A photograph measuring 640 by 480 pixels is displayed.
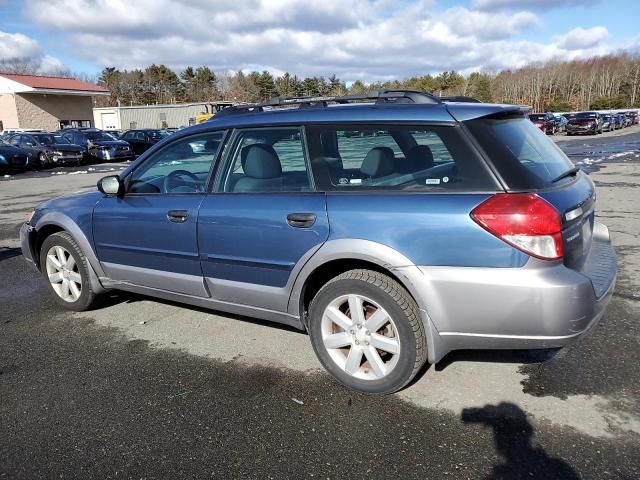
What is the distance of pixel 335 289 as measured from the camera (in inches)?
127

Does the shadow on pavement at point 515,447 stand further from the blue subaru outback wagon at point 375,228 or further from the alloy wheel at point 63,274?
the alloy wheel at point 63,274

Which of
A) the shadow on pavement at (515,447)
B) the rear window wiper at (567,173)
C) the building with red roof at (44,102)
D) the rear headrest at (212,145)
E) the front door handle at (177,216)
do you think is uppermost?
the building with red roof at (44,102)

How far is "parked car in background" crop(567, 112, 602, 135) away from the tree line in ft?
140

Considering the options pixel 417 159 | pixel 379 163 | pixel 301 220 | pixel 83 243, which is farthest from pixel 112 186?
pixel 417 159

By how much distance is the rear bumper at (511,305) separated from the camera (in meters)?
2.73

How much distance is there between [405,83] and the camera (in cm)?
8206

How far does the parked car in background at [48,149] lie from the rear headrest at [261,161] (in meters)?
21.7

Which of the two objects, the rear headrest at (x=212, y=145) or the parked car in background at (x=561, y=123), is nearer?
the rear headrest at (x=212, y=145)

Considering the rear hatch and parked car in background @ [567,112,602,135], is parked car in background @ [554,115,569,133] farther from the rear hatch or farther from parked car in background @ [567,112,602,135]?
the rear hatch

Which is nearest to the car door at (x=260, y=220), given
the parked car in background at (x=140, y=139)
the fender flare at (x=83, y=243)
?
the fender flare at (x=83, y=243)

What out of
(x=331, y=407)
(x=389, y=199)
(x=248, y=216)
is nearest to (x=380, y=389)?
(x=331, y=407)

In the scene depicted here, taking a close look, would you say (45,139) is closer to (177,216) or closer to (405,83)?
(177,216)

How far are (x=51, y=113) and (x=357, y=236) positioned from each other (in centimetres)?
4713

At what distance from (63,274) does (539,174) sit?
406 centimetres
